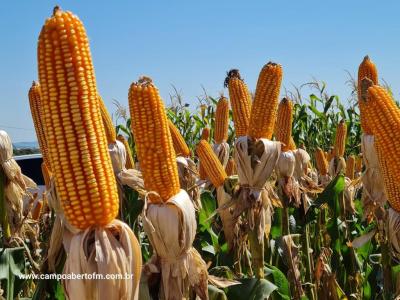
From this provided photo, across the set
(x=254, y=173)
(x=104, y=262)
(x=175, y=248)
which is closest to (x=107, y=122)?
(x=254, y=173)

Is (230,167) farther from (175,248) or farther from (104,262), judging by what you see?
(104,262)

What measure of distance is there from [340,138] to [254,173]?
401 cm

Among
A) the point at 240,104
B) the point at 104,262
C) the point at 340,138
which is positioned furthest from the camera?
the point at 340,138

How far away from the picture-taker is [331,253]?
23.2 ft

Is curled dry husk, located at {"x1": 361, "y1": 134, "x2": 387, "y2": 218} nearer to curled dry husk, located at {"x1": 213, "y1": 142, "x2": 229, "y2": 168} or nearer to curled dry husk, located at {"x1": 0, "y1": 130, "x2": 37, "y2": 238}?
curled dry husk, located at {"x1": 213, "y1": 142, "x2": 229, "y2": 168}

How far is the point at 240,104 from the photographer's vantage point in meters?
5.28

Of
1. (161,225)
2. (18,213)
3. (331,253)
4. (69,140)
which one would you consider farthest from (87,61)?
(331,253)

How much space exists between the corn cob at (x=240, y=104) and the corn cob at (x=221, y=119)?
262 cm

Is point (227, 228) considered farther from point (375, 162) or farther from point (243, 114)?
point (375, 162)

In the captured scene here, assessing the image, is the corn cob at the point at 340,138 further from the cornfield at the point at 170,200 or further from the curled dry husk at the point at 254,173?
the curled dry husk at the point at 254,173

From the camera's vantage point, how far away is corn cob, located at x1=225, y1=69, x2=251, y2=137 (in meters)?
5.24

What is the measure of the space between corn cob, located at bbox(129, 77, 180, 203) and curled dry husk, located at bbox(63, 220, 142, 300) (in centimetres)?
67

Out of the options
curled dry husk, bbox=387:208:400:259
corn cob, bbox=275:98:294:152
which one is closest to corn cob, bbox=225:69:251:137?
corn cob, bbox=275:98:294:152

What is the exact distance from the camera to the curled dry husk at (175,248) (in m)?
3.47
